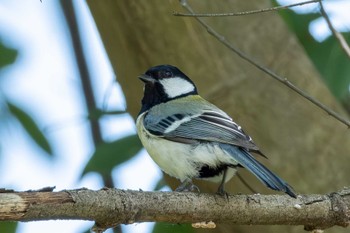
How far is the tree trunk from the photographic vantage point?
3.97 metres

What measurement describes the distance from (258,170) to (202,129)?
41cm

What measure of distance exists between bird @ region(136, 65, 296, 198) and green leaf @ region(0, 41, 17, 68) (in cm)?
72

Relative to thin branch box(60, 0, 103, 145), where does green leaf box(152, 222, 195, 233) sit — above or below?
below

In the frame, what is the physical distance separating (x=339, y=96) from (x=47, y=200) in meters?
2.01

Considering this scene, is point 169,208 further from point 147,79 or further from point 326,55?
point 326,55

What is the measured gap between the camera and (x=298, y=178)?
3.96 meters

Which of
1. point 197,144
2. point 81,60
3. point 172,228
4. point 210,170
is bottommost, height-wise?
point 172,228

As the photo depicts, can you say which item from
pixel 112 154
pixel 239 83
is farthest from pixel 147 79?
pixel 239 83

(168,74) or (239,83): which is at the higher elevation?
(168,74)

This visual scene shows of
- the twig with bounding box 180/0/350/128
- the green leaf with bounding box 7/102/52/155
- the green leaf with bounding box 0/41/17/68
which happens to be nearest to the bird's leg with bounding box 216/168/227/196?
the twig with bounding box 180/0/350/128

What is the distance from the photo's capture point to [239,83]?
4051 mm

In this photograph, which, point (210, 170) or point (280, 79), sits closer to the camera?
point (280, 79)

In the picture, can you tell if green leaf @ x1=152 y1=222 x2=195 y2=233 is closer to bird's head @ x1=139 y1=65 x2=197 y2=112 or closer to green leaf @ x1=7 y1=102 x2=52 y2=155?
bird's head @ x1=139 y1=65 x2=197 y2=112

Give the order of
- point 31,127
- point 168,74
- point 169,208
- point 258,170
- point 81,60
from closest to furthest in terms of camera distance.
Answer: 1. point 169,208
2. point 258,170
3. point 168,74
4. point 31,127
5. point 81,60
